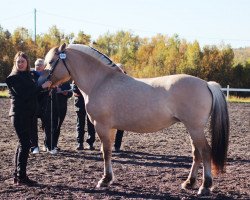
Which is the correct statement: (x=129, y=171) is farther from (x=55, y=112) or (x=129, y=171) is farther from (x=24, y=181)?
(x=55, y=112)

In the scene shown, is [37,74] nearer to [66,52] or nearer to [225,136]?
[66,52]

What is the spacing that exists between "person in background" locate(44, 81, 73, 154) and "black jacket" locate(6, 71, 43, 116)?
9.13ft

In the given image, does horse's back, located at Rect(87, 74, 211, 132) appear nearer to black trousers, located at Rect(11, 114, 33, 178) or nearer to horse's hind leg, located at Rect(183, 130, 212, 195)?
horse's hind leg, located at Rect(183, 130, 212, 195)

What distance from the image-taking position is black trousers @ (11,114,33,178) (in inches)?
238

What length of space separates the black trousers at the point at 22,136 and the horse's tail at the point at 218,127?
2.78m

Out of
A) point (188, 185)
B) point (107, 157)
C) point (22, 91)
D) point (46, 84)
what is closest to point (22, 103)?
point (22, 91)

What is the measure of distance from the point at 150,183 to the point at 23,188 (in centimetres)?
197

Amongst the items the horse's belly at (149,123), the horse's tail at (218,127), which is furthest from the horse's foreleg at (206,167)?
the horse's belly at (149,123)

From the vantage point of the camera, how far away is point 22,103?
6023 mm

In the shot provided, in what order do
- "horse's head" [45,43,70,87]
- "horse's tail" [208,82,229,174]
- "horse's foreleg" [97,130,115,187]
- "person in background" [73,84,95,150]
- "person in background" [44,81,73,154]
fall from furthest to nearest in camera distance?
"person in background" [73,84,95,150] < "person in background" [44,81,73,154] < "horse's head" [45,43,70,87] < "horse's foreleg" [97,130,115,187] < "horse's tail" [208,82,229,174]

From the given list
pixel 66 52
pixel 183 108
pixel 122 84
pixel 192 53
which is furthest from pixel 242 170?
pixel 192 53

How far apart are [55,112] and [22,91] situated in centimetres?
306

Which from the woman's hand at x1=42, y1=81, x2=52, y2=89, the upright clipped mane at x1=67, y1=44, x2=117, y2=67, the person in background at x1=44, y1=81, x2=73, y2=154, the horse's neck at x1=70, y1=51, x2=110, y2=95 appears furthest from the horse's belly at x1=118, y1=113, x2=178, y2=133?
the person in background at x1=44, y1=81, x2=73, y2=154

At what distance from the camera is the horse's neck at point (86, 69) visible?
637 cm
